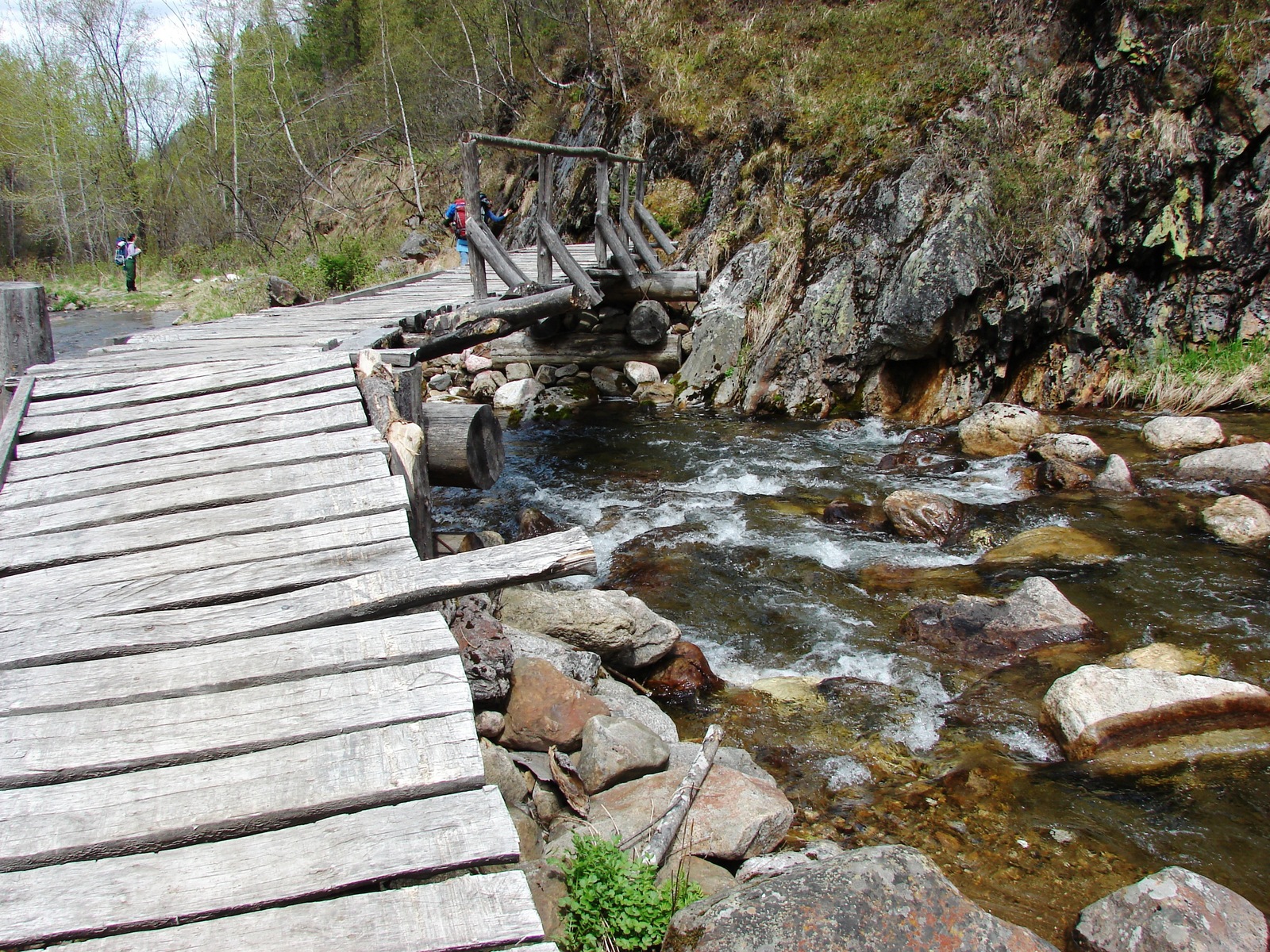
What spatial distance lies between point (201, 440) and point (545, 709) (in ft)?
7.35

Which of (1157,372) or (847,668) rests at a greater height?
(1157,372)

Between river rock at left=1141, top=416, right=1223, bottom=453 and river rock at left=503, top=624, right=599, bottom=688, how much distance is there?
274 inches

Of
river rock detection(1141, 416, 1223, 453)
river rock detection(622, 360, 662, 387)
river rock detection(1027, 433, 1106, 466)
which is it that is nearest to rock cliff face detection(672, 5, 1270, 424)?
river rock detection(622, 360, 662, 387)

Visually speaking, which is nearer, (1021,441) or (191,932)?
(191,932)

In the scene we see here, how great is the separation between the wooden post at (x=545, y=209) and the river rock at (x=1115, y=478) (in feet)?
19.0

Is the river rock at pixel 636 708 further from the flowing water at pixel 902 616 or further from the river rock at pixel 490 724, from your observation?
the river rock at pixel 490 724

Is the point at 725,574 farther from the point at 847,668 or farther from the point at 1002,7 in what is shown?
the point at 1002,7

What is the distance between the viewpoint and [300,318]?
22.1ft

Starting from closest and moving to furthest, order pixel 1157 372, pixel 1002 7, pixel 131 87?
pixel 1157 372 → pixel 1002 7 → pixel 131 87

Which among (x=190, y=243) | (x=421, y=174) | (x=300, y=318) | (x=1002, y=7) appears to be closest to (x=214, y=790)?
(x=300, y=318)

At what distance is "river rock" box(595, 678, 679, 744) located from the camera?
427 centimetres

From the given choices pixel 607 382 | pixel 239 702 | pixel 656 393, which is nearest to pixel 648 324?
pixel 607 382

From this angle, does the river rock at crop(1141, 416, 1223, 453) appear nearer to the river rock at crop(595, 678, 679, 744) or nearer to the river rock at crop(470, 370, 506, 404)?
the river rock at crop(595, 678, 679, 744)

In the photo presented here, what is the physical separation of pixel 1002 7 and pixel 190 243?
26.1m
